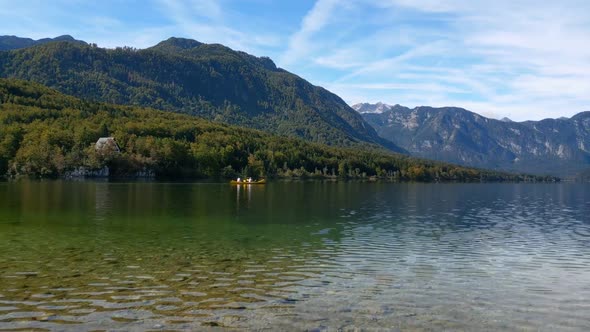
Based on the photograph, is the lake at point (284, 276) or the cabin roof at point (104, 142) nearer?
the lake at point (284, 276)

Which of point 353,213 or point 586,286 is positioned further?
point 353,213

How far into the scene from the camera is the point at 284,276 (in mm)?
21250

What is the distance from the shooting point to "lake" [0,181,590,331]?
15398 mm

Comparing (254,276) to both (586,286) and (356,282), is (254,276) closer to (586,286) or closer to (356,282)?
(356,282)

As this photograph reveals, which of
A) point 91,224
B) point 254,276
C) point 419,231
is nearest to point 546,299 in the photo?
point 254,276

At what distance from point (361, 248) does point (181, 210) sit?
28140 mm

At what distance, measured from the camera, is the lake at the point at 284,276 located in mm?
15398

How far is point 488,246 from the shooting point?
3269 centimetres

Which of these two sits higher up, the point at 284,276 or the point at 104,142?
the point at 104,142

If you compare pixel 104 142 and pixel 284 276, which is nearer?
pixel 284 276

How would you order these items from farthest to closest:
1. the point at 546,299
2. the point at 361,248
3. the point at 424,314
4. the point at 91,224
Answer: the point at 91,224, the point at 361,248, the point at 546,299, the point at 424,314

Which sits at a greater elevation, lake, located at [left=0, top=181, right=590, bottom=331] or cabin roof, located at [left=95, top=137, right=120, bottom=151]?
cabin roof, located at [left=95, top=137, right=120, bottom=151]

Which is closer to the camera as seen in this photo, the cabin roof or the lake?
the lake

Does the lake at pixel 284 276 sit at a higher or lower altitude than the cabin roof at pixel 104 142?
lower
